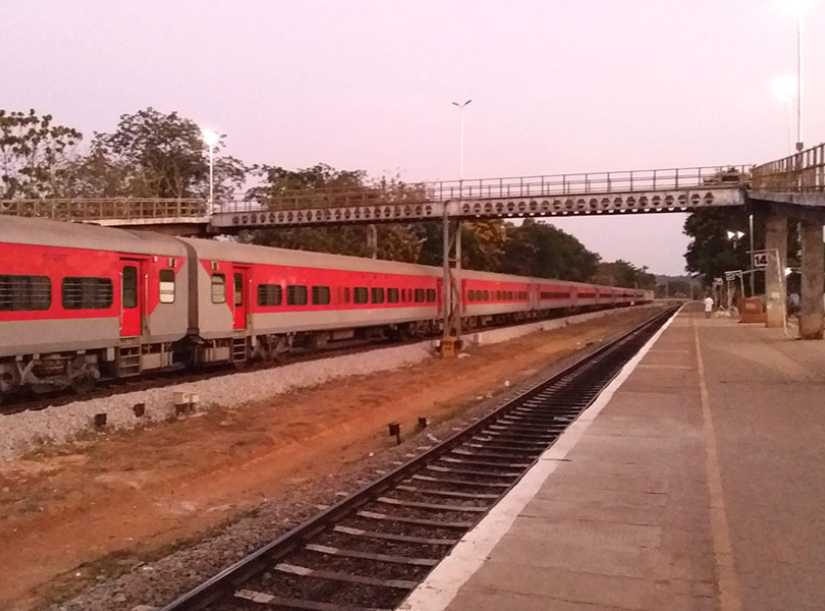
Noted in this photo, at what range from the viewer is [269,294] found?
20.7 meters

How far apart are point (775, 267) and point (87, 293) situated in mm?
32076

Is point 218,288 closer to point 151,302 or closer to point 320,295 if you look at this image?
point 151,302

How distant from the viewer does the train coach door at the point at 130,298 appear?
15242 mm

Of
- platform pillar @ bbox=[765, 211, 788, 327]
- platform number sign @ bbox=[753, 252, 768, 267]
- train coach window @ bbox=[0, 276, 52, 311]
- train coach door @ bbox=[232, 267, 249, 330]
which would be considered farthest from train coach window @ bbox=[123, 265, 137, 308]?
platform number sign @ bbox=[753, 252, 768, 267]

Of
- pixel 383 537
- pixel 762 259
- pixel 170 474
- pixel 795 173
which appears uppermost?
pixel 795 173

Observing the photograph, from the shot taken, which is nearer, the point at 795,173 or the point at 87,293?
the point at 87,293

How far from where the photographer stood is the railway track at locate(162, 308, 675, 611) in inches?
221

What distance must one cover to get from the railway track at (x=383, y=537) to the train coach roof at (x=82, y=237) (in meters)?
7.53

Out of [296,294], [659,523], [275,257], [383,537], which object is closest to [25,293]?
[383,537]

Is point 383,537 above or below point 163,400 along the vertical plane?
below

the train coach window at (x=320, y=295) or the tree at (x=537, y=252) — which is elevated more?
the tree at (x=537, y=252)

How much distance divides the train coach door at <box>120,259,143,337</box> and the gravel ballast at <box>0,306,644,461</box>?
1379 mm

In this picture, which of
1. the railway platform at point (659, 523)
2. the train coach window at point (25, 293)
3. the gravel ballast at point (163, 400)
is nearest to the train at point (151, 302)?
the train coach window at point (25, 293)

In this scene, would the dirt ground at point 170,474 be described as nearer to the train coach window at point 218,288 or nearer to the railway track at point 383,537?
the railway track at point 383,537
